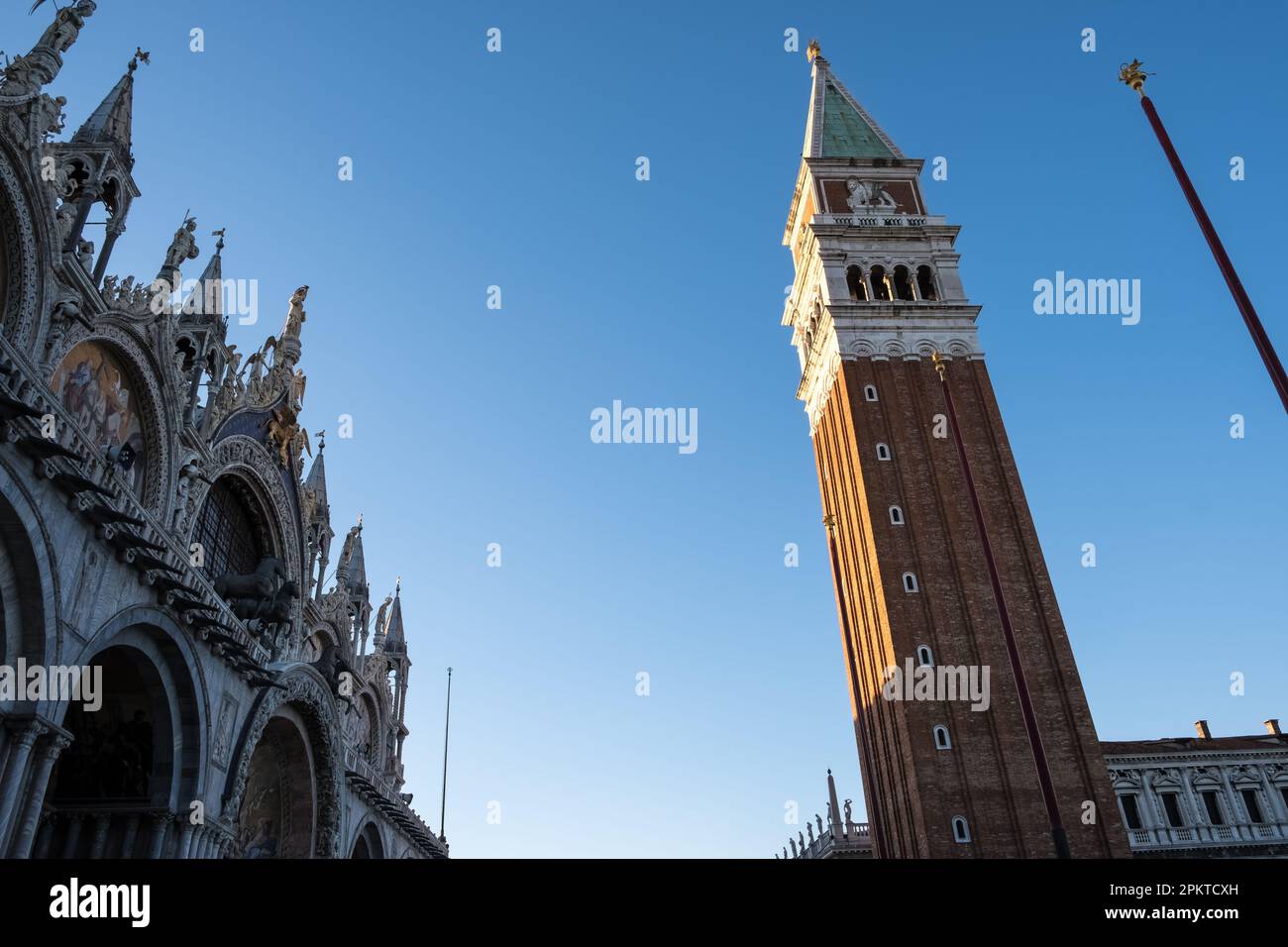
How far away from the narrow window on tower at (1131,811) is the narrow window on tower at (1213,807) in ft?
9.83

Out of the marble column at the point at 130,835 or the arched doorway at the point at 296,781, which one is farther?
the arched doorway at the point at 296,781

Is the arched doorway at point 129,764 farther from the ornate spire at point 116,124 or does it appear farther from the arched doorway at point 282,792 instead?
the ornate spire at point 116,124

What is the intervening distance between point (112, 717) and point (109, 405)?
19.2 feet

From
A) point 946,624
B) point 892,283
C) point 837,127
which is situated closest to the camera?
point 946,624

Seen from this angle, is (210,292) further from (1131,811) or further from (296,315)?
(1131,811)

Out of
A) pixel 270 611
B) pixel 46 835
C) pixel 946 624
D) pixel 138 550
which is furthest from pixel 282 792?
pixel 946 624

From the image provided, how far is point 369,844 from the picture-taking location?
30.7 metres

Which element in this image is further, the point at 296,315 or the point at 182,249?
the point at 296,315

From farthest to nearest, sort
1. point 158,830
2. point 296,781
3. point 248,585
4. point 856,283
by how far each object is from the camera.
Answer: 1. point 856,283
2. point 296,781
3. point 248,585
4. point 158,830

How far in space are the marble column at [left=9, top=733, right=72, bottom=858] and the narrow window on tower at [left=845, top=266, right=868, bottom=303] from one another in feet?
120

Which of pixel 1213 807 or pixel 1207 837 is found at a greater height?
pixel 1213 807

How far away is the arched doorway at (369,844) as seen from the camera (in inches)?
1182

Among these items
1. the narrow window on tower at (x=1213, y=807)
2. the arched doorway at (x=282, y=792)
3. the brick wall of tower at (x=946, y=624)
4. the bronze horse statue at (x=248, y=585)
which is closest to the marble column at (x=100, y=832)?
the bronze horse statue at (x=248, y=585)

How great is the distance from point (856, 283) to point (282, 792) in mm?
32247
